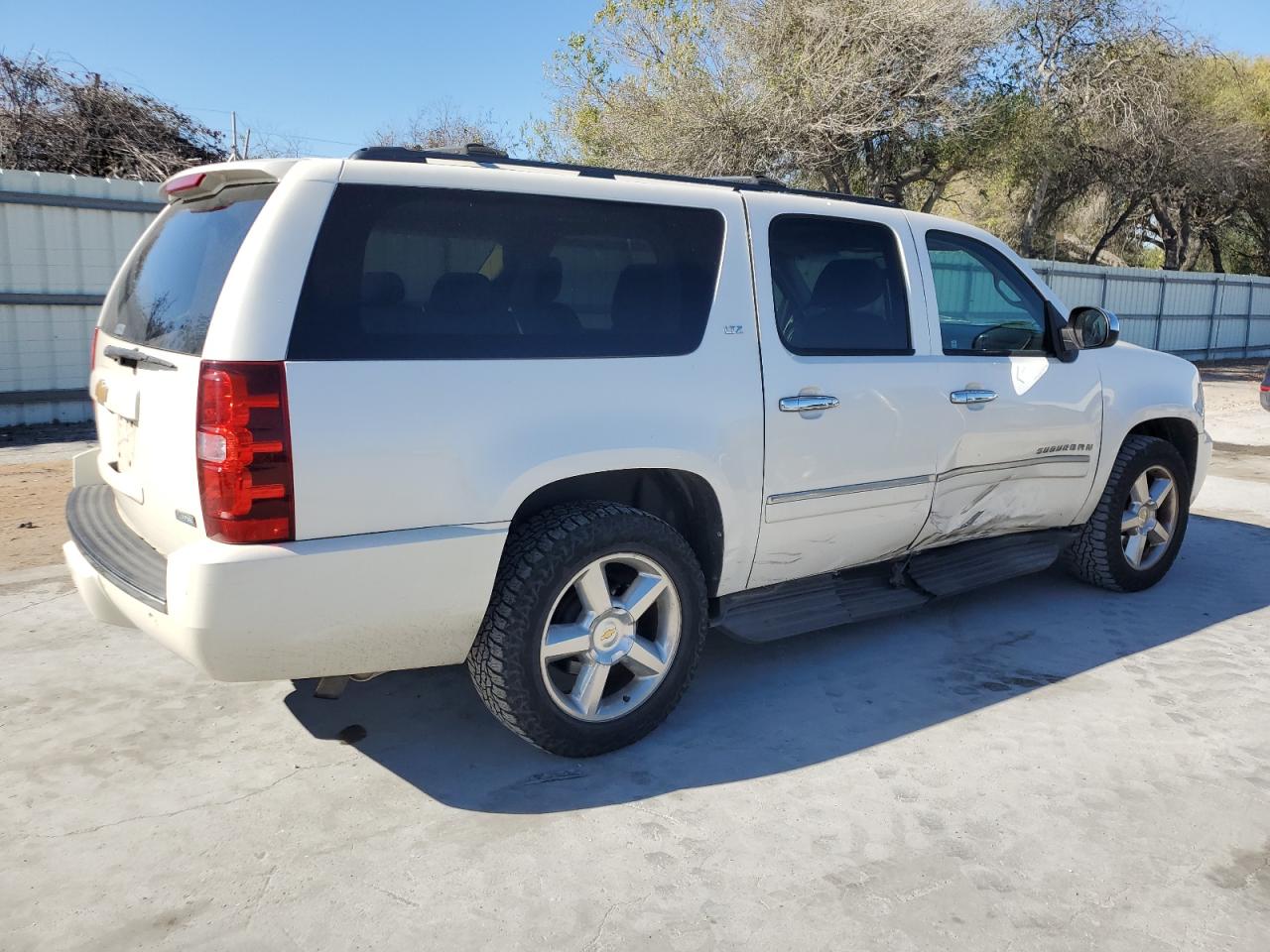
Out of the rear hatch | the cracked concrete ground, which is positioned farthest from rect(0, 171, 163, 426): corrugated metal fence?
the rear hatch

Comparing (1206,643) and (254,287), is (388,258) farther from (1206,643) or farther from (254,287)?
(1206,643)

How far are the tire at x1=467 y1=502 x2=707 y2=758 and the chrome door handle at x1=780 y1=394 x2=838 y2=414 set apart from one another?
624 millimetres

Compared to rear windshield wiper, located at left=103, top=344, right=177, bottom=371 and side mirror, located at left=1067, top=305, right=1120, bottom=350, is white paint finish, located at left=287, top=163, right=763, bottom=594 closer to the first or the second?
rear windshield wiper, located at left=103, top=344, right=177, bottom=371

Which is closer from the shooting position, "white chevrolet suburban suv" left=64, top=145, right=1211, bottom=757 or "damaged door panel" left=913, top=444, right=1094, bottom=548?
"white chevrolet suburban suv" left=64, top=145, right=1211, bottom=757

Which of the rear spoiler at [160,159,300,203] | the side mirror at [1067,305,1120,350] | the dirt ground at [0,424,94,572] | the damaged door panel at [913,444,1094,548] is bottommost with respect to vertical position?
the dirt ground at [0,424,94,572]

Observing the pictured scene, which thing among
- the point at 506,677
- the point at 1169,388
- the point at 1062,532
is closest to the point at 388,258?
the point at 506,677

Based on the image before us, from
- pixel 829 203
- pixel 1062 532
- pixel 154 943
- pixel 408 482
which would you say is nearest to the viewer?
pixel 154 943

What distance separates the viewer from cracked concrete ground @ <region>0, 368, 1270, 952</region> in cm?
257

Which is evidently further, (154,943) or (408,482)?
(408,482)

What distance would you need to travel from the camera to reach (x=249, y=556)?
2.67 metres

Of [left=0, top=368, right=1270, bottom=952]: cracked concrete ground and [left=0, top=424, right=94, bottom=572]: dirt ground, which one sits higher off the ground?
[left=0, top=424, right=94, bottom=572]: dirt ground

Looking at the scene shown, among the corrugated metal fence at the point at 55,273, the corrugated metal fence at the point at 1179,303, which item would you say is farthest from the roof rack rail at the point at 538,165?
the corrugated metal fence at the point at 1179,303

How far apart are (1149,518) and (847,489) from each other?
2319 mm

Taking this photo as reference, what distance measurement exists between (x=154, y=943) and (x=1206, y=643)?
4.27 meters
